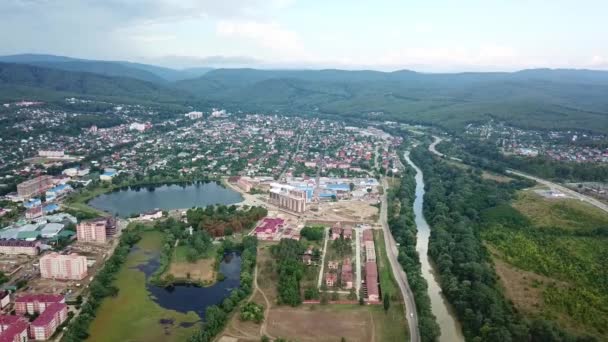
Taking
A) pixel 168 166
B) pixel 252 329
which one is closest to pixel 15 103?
pixel 168 166

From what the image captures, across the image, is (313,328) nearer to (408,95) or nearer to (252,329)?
(252,329)

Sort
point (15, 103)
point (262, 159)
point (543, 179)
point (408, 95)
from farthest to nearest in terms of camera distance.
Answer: point (408, 95) → point (15, 103) → point (262, 159) → point (543, 179)

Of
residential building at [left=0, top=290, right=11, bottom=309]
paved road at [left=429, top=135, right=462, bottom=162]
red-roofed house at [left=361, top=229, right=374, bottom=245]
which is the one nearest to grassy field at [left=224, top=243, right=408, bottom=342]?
red-roofed house at [left=361, top=229, right=374, bottom=245]

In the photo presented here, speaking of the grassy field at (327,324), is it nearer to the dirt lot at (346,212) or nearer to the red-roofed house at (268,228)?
the red-roofed house at (268,228)

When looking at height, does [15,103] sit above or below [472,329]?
above

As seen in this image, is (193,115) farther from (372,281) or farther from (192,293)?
(372,281)

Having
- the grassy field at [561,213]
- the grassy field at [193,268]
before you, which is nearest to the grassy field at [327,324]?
the grassy field at [193,268]

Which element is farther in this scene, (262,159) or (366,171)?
(262,159)

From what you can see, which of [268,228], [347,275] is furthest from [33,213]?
[347,275]
